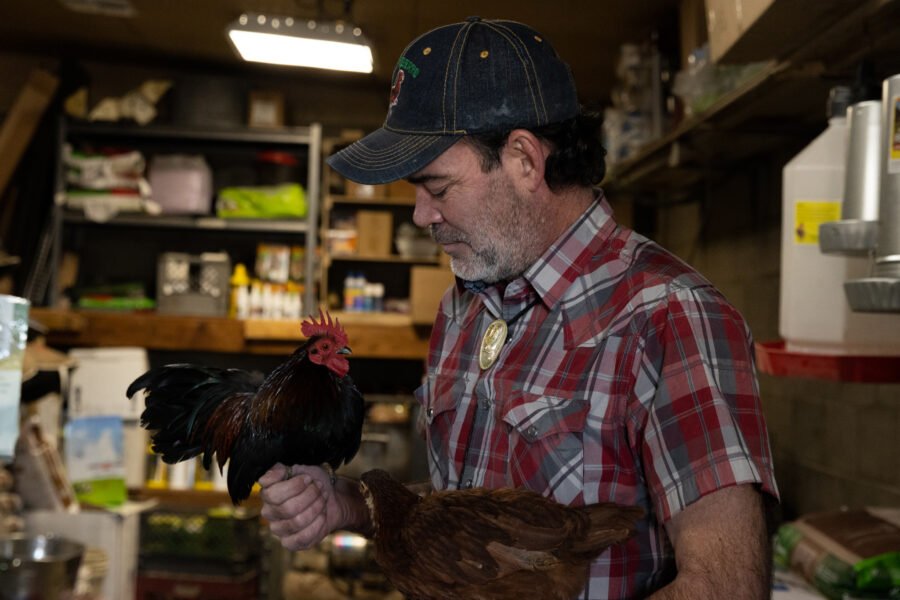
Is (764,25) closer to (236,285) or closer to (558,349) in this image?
(558,349)

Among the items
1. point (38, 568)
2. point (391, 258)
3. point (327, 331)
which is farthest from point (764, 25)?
point (391, 258)

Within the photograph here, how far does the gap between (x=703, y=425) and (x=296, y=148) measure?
503 cm

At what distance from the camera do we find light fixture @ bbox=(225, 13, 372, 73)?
12.8ft

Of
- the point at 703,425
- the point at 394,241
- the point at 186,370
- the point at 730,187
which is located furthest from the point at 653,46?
the point at 703,425

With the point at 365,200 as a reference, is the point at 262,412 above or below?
below

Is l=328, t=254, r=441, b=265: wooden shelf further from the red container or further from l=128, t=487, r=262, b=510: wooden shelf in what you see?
the red container

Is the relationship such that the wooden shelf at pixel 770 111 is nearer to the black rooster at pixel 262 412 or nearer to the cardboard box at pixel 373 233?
the black rooster at pixel 262 412

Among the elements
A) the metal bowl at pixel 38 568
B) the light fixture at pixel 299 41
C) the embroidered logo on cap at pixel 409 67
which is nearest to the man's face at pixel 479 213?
the embroidered logo on cap at pixel 409 67

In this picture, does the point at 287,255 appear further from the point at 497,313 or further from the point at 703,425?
the point at 703,425

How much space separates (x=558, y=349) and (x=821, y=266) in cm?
61

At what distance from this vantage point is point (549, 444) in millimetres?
1179

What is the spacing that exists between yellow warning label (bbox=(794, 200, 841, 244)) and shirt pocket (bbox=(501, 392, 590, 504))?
2.09 ft

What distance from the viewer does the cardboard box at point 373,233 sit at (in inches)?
223

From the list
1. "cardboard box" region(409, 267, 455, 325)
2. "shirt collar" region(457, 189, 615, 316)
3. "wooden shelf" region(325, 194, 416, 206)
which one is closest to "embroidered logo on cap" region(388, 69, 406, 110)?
"shirt collar" region(457, 189, 615, 316)
